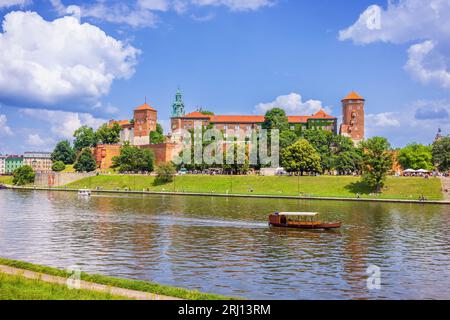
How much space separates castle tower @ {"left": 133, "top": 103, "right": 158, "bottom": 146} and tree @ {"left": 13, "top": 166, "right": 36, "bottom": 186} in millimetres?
38646

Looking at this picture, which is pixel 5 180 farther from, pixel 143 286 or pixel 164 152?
pixel 143 286

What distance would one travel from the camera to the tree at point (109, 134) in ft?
546

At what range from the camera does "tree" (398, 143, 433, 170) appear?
10856 cm

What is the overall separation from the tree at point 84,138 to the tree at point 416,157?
10317 centimetres

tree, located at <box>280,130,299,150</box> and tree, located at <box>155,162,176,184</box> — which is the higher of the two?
tree, located at <box>280,130,299,150</box>

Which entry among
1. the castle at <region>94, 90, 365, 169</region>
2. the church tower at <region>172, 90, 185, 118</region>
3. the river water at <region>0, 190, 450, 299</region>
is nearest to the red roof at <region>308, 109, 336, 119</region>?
the castle at <region>94, 90, 365, 169</region>

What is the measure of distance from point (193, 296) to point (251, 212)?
37429mm

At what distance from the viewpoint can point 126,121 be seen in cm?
18638

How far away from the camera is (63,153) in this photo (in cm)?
15950

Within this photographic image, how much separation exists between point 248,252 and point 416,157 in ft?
301

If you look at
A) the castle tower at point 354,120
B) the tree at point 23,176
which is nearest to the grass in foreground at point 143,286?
the tree at point 23,176

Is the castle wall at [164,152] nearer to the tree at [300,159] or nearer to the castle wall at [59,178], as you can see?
the castle wall at [59,178]

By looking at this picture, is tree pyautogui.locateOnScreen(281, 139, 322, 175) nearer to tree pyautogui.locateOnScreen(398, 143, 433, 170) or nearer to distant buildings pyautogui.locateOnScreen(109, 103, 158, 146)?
tree pyautogui.locateOnScreen(398, 143, 433, 170)

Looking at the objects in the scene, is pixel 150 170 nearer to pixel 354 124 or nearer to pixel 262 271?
pixel 354 124
